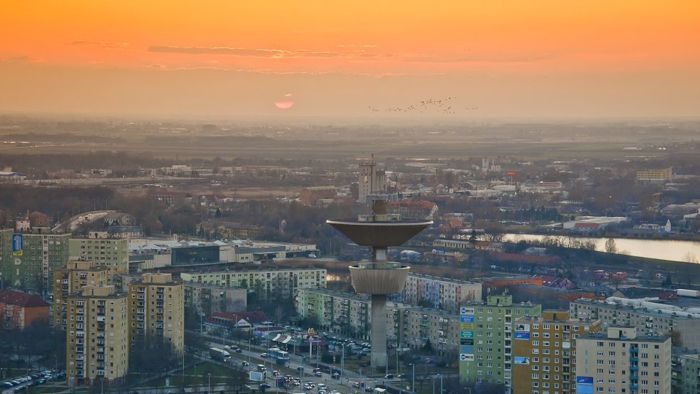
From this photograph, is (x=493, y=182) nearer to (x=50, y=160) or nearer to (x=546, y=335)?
(x=50, y=160)

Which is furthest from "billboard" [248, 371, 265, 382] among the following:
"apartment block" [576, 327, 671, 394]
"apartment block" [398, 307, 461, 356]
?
"apartment block" [576, 327, 671, 394]

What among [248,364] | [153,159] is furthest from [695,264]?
[153,159]

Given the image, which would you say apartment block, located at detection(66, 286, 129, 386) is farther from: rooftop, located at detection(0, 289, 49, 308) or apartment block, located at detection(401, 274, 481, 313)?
apartment block, located at detection(401, 274, 481, 313)

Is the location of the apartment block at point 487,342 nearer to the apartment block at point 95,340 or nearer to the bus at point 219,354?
the bus at point 219,354

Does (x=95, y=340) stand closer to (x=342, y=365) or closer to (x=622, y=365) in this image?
(x=342, y=365)

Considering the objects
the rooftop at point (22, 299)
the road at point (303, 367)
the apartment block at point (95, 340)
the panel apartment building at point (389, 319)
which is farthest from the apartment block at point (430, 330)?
the rooftop at point (22, 299)

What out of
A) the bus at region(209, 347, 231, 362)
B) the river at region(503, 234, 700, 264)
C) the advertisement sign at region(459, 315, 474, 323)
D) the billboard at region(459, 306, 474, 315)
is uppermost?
the river at region(503, 234, 700, 264)
